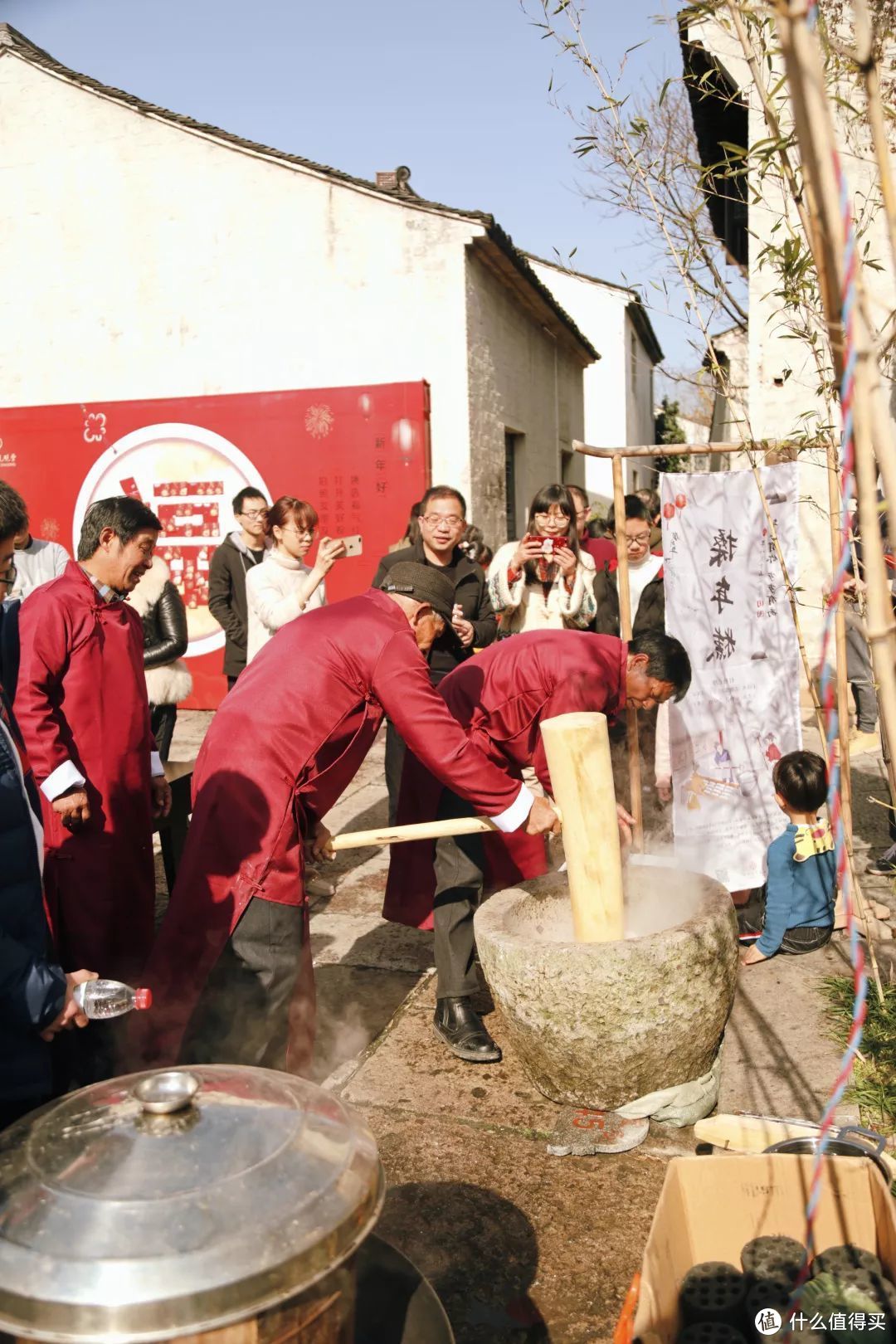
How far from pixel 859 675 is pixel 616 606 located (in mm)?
2392

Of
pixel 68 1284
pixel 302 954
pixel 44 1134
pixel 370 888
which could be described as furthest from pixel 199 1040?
pixel 370 888

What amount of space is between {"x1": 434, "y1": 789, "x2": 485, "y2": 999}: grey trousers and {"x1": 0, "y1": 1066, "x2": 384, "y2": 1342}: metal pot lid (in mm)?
2208

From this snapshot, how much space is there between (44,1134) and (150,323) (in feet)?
33.5

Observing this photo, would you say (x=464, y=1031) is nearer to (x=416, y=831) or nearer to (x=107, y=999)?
(x=416, y=831)

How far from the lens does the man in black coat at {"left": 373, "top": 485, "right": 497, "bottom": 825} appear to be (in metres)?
4.88

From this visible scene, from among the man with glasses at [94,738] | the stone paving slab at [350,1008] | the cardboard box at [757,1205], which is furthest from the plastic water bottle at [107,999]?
the stone paving slab at [350,1008]

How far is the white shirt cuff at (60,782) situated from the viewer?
329cm

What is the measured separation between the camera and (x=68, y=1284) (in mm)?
1376

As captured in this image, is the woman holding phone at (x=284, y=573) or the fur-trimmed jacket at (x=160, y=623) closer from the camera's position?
the fur-trimmed jacket at (x=160, y=623)

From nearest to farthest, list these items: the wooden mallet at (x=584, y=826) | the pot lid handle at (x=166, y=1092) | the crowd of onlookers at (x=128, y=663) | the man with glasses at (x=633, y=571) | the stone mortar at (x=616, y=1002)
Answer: the pot lid handle at (x=166, y=1092) → the crowd of onlookers at (x=128, y=663) → the stone mortar at (x=616, y=1002) → the wooden mallet at (x=584, y=826) → the man with glasses at (x=633, y=571)

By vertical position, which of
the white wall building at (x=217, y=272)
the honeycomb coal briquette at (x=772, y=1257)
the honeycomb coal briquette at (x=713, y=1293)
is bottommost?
the honeycomb coal briquette at (x=713, y=1293)

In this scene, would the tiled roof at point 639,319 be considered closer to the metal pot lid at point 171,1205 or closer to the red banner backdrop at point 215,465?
the red banner backdrop at point 215,465

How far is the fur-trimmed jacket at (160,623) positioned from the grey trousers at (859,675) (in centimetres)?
427

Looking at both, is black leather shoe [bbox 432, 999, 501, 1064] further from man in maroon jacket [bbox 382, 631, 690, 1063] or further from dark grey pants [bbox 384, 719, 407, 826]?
dark grey pants [bbox 384, 719, 407, 826]
